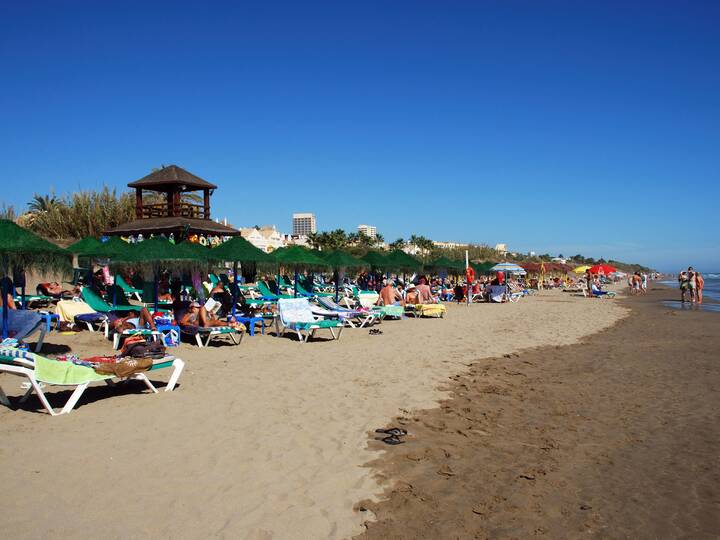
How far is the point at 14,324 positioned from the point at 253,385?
430cm

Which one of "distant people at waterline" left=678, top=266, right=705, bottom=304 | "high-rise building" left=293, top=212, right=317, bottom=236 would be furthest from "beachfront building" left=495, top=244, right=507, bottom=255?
"distant people at waterline" left=678, top=266, right=705, bottom=304

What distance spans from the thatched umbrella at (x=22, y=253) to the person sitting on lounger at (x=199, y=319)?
224cm

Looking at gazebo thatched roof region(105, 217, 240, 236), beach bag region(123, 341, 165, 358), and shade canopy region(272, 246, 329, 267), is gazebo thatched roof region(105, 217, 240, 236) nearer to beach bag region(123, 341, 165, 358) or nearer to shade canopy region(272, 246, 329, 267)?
shade canopy region(272, 246, 329, 267)

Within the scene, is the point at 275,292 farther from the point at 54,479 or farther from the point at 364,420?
the point at 54,479

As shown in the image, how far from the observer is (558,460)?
4.23 metres

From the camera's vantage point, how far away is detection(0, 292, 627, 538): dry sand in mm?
3145

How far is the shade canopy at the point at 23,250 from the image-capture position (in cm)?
706

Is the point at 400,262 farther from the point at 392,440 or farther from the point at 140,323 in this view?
the point at 392,440

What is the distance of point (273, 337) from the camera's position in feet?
34.6

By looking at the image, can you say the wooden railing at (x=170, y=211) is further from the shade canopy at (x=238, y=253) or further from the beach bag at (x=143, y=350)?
the beach bag at (x=143, y=350)

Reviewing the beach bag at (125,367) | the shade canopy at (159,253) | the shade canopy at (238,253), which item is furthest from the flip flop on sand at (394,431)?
the shade canopy at (238,253)

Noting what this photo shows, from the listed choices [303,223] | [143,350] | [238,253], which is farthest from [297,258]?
[303,223]

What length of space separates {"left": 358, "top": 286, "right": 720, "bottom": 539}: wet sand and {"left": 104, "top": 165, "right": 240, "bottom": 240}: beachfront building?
49.9 feet

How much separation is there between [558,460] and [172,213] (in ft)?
64.7
